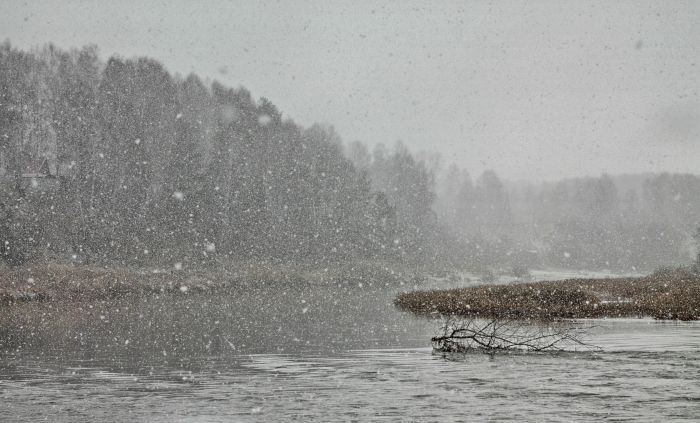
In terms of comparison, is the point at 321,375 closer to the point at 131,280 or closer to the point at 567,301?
the point at 567,301

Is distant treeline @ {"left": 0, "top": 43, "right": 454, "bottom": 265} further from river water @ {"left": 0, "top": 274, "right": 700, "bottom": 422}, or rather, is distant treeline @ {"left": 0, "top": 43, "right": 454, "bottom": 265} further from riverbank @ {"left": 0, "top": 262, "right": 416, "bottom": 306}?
river water @ {"left": 0, "top": 274, "right": 700, "bottom": 422}

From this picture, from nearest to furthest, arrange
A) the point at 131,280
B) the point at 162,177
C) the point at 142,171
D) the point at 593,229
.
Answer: the point at 131,280, the point at 142,171, the point at 162,177, the point at 593,229

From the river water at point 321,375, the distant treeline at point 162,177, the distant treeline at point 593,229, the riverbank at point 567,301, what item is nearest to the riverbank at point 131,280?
the distant treeline at point 162,177

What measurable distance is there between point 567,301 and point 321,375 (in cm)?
2353

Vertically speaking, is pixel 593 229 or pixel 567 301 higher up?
pixel 593 229

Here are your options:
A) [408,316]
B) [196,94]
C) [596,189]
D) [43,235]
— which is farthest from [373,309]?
[596,189]

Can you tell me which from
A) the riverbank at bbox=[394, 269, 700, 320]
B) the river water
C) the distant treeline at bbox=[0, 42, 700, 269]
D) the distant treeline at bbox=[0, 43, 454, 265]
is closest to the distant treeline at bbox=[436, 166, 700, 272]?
the distant treeline at bbox=[0, 42, 700, 269]

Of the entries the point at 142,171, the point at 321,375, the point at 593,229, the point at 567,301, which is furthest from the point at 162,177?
the point at 593,229

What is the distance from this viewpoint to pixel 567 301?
37656 millimetres

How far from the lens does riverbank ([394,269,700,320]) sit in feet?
111

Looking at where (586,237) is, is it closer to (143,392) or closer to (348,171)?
(348,171)

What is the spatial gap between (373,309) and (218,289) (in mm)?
17599

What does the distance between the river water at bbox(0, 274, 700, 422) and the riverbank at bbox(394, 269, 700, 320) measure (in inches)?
118

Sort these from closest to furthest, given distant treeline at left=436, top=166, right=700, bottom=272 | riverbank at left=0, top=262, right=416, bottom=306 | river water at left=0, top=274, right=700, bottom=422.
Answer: river water at left=0, top=274, right=700, bottom=422, riverbank at left=0, top=262, right=416, bottom=306, distant treeline at left=436, top=166, right=700, bottom=272
